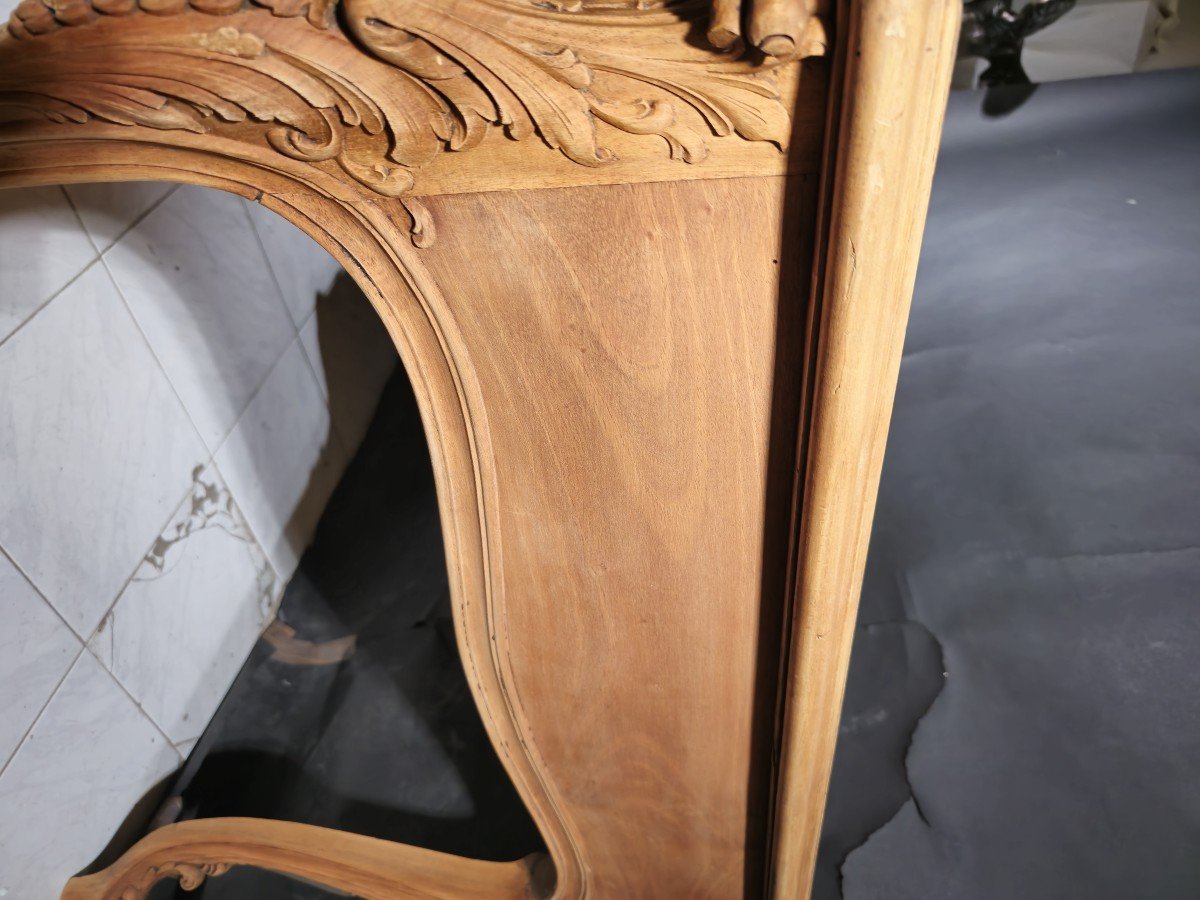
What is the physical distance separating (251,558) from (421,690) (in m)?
0.29

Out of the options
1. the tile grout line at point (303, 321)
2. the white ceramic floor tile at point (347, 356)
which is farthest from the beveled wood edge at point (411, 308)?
the white ceramic floor tile at point (347, 356)

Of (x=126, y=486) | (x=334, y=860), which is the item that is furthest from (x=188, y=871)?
(x=126, y=486)

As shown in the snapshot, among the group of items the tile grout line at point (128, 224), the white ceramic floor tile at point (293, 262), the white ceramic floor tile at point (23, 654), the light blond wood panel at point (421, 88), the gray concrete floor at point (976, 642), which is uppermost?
the light blond wood panel at point (421, 88)

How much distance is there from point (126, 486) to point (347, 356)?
59cm

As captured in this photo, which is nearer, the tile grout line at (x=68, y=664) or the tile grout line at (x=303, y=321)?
the tile grout line at (x=68, y=664)

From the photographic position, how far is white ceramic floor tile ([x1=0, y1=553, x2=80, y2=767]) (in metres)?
0.71

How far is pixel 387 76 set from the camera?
29 centimetres

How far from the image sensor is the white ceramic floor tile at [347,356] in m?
1.33

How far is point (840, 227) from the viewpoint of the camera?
28 centimetres

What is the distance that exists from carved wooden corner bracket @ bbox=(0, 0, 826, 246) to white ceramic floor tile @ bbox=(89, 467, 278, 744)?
68 centimetres

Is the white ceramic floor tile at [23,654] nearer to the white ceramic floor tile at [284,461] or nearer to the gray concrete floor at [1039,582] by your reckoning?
the white ceramic floor tile at [284,461]

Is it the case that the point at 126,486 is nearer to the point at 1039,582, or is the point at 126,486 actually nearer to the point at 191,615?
the point at 191,615

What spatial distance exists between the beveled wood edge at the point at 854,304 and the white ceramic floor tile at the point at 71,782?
2.25 feet

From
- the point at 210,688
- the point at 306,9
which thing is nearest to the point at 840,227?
the point at 306,9
